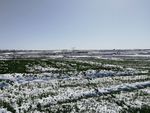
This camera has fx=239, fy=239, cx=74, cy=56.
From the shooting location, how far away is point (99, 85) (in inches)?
1087

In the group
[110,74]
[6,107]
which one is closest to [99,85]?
[110,74]

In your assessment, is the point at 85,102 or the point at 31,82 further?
the point at 31,82

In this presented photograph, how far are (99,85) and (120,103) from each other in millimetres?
7237

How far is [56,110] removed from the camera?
17844 millimetres

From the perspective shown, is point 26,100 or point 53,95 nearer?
point 26,100

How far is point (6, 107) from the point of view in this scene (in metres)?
17.9

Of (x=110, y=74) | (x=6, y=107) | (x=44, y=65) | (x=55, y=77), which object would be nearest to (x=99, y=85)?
(x=55, y=77)

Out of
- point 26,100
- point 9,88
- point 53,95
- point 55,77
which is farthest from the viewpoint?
point 55,77

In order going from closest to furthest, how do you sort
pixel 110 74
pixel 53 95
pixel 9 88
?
pixel 53 95 → pixel 9 88 → pixel 110 74

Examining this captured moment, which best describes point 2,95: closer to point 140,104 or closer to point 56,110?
point 56,110

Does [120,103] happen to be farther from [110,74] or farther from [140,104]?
[110,74]

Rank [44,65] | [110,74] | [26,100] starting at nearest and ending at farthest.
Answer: [26,100] < [110,74] < [44,65]

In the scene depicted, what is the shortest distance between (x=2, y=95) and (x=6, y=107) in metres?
3.56

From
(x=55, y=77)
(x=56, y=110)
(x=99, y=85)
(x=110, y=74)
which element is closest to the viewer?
(x=56, y=110)
